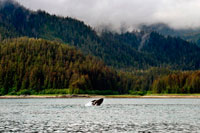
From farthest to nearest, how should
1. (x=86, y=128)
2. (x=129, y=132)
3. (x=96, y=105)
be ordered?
(x=96, y=105), (x=86, y=128), (x=129, y=132)

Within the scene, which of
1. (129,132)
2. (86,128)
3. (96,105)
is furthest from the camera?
(96,105)

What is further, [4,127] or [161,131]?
[4,127]

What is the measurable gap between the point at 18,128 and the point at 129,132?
19.1 meters

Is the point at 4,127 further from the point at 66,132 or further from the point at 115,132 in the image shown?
the point at 115,132

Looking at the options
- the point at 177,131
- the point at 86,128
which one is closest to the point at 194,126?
the point at 177,131

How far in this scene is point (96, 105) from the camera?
14100 centimetres

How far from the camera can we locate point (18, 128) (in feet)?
201

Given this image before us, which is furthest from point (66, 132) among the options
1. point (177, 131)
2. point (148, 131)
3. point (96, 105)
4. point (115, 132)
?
point (96, 105)

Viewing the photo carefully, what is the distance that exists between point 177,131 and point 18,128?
26356 millimetres

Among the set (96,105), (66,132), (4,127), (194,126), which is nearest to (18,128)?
(4,127)

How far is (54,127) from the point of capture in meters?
62.8

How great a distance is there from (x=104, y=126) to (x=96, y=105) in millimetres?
76915

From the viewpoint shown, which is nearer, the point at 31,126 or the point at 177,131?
the point at 177,131

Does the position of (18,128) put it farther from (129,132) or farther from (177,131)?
(177,131)
